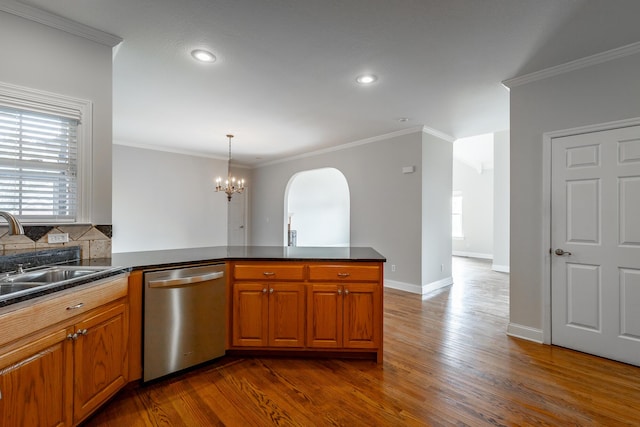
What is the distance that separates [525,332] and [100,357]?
11.8 feet

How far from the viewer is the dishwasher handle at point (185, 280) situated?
2096mm

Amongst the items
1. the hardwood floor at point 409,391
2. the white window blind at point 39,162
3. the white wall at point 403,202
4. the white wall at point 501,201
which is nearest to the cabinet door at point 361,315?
the hardwood floor at point 409,391

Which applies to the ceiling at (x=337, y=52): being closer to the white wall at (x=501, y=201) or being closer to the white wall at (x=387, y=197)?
the white wall at (x=387, y=197)

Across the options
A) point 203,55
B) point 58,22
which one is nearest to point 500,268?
point 203,55

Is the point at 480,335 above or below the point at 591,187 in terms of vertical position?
below

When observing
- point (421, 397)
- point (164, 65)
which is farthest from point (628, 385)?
point (164, 65)

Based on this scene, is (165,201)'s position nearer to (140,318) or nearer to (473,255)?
(140,318)

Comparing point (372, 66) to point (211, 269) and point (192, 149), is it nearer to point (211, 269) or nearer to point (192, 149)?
point (211, 269)

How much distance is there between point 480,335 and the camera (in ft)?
10.0

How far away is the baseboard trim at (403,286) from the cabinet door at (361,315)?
96.5 inches

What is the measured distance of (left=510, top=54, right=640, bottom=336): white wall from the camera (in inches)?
102

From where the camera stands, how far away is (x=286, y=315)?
249cm

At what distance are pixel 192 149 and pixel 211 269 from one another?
4772 mm

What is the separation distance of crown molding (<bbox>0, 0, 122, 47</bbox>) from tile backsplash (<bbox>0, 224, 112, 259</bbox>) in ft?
4.73
